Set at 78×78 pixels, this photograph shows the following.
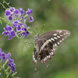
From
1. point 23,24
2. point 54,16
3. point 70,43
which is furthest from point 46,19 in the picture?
point 23,24

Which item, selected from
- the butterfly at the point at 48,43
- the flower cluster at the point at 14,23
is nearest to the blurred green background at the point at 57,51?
the butterfly at the point at 48,43

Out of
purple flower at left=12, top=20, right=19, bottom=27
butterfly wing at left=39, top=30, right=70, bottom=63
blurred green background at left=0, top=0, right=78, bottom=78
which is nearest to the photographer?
purple flower at left=12, top=20, right=19, bottom=27

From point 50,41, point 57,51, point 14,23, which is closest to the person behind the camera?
point 14,23

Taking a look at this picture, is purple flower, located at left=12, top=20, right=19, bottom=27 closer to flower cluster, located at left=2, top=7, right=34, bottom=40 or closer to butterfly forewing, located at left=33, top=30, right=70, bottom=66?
flower cluster, located at left=2, top=7, right=34, bottom=40

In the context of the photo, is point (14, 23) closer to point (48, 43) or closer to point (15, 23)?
point (15, 23)

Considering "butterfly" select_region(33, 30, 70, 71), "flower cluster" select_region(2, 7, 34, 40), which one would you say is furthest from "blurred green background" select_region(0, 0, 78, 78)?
"flower cluster" select_region(2, 7, 34, 40)

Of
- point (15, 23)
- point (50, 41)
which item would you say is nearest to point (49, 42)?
point (50, 41)

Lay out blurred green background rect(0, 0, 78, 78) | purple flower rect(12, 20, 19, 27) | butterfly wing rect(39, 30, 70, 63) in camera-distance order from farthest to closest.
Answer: blurred green background rect(0, 0, 78, 78) < butterfly wing rect(39, 30, 70, 63) < purple flower rect(12, 20, 19, 27)

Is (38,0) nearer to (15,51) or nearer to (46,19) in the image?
(46,19)
